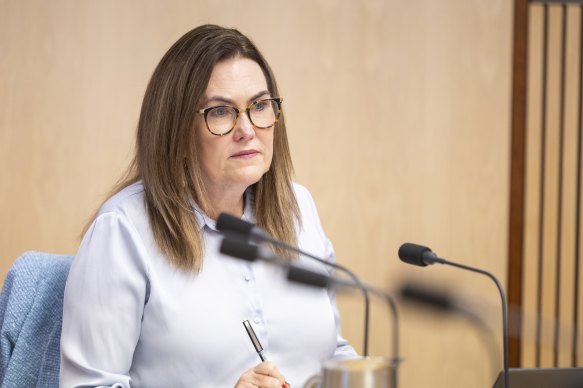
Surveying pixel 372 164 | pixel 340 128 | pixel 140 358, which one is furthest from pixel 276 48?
pixel 140 358

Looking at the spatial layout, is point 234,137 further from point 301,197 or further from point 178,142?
point 301,197

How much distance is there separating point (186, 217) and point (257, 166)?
0.63ft

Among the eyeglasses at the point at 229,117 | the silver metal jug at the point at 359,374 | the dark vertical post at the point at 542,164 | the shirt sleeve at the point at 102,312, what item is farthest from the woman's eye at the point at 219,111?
the dark vertical post at the point at 542,164

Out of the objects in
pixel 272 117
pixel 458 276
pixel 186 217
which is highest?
pixel 272 117

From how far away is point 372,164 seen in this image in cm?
343

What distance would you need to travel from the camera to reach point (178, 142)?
175 centimetres

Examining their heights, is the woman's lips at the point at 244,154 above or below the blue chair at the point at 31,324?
above

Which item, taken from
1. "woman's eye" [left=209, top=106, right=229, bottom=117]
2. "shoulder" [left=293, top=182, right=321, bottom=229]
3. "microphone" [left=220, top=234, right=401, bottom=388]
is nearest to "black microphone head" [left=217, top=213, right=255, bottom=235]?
"microphone" [left=220, top=234, right=401, bottom=388]

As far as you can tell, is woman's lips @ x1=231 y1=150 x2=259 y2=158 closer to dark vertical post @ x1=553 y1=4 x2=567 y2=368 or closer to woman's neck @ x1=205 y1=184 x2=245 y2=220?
woman's neck @ x1=205 y1=184 x2=245 y2=220

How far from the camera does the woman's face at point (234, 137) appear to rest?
175 cm

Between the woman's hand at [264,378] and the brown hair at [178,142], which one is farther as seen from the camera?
the brown hair at [178,142]

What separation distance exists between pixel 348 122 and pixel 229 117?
168 centimetres

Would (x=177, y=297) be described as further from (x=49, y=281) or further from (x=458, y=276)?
(x=458, y=276)

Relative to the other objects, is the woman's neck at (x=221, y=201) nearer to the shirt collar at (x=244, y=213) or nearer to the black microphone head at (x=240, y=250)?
the shirt collar at (x=244, y=213)
